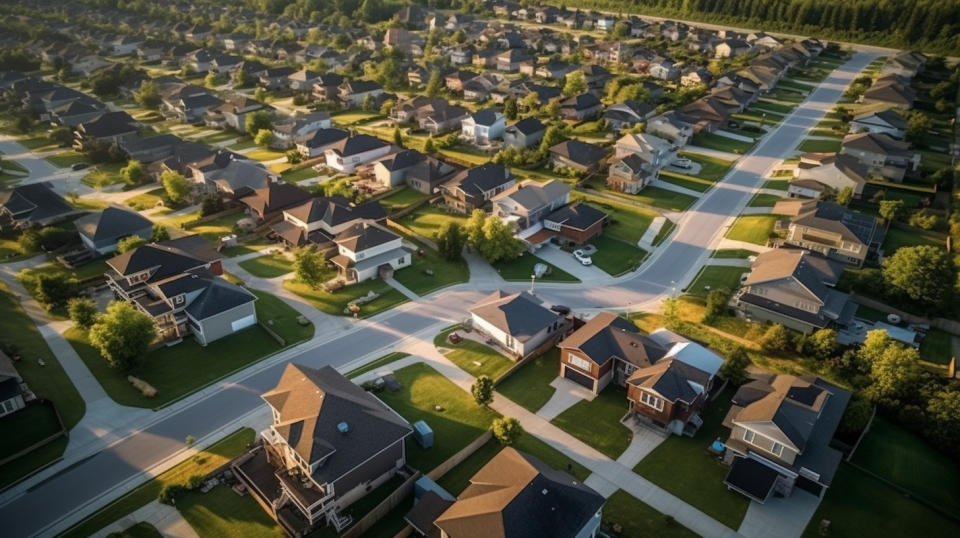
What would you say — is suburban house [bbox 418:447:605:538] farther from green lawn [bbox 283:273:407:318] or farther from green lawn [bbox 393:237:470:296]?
green lawn [bbox 393:237:470:296]

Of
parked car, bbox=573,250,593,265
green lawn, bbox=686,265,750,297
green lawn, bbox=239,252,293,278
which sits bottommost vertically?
green lawn, bbox=239,252,293,278

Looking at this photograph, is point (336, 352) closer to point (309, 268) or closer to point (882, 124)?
point (309, 268)

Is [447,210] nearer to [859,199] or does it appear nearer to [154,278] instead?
[154,278]

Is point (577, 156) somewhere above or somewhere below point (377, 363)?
above

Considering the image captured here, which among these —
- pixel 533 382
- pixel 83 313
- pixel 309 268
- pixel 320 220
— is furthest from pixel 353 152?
pixel 533 382

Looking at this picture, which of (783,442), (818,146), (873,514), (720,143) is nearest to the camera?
(873,514)

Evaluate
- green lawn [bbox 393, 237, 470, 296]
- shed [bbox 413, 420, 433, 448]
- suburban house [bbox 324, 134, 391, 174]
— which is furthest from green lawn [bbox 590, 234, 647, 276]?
suburban house [bbox 324, 134, 391, 174]
